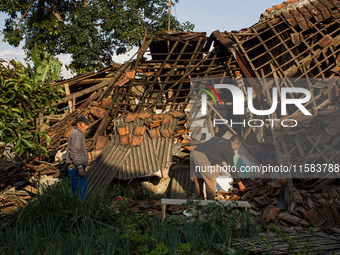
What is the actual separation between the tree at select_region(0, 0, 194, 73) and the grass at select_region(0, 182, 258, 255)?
1590cm

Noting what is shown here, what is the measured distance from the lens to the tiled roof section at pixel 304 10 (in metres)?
9.63

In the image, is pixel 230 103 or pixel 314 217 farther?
pixel 230 103

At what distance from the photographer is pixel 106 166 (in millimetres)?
8781

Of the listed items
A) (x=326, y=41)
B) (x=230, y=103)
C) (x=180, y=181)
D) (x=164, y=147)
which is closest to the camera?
(x=180, y=181)

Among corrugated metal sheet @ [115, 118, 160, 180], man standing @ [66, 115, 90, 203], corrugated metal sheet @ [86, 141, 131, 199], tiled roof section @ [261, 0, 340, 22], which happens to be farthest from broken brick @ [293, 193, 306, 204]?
tiled roof section @ [261, 0, 340, 22]

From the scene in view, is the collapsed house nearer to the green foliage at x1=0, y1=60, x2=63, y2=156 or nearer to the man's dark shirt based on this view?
the man's dark shirt

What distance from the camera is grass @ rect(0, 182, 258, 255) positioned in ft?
14.0

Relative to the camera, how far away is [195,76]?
36.1ft

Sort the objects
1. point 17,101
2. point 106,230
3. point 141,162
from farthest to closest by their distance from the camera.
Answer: point 141,162 → point 17,101 → point 106,230

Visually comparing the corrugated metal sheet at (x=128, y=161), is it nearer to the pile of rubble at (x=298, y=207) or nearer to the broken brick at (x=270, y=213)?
the pile of rubble at (x=298, y=207)

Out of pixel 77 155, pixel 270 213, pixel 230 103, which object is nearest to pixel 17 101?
pixel 77 155

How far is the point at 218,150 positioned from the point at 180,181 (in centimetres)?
209

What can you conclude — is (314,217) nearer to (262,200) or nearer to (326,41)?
(262,200)

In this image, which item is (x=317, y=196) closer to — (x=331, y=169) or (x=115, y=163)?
(x=331, y=169)
